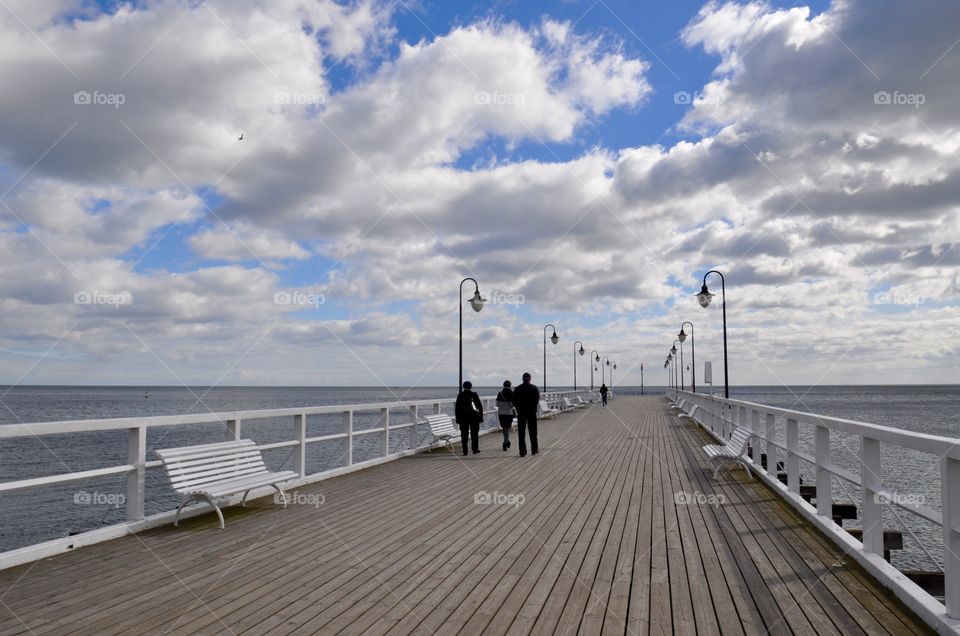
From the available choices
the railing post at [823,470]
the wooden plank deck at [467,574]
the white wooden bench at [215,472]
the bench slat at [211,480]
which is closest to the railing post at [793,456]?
the wooden plank deck at [467,574]

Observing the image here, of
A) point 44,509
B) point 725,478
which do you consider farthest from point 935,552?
point 44,509

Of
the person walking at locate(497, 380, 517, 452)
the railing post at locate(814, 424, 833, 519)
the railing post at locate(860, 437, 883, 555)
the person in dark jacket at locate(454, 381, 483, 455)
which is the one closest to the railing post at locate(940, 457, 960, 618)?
the railing post at locate(860, 437, 883, 555)

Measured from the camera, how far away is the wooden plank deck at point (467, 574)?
415cm

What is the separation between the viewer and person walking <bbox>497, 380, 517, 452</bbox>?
15.6 meters

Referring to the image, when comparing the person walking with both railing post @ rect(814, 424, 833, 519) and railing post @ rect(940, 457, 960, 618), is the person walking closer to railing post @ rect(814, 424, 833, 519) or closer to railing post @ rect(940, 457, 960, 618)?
railing post @ rect(814, 424, 833, 519)

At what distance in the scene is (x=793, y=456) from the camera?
7691 mm

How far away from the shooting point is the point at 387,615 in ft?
14.0

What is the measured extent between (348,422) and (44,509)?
56.7 ft

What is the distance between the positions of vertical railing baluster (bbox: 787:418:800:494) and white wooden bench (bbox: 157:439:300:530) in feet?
17.9

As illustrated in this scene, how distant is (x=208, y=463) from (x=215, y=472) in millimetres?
117

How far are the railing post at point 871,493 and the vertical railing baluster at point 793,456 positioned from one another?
199 cm

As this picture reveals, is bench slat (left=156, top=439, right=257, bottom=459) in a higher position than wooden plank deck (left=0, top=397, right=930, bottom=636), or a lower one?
higher

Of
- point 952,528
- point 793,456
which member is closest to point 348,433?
point 793,456

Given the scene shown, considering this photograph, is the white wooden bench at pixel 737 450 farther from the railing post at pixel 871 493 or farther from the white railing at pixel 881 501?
the railing post at pixel 871 493
